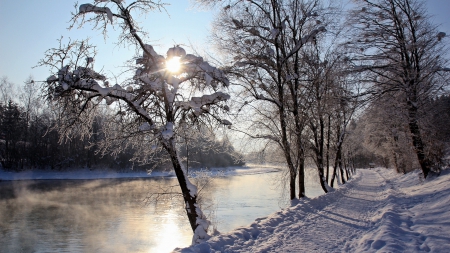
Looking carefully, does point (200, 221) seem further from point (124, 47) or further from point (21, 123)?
point (21, 123)

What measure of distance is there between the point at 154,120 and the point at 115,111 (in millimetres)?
1001

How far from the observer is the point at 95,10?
6.48 m

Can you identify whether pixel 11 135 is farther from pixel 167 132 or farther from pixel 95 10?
pixel 167 132

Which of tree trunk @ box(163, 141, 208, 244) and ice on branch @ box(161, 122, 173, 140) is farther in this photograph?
tree trunk @ box(163, 141, 208, 244)

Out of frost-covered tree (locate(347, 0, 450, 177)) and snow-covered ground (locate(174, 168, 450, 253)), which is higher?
frost-covered tree (locate(347, 0, 450, 177))

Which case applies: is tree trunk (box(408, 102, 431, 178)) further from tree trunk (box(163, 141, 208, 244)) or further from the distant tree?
the distant tree

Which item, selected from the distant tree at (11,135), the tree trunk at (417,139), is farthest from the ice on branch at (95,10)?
the distant tree at (11,135)

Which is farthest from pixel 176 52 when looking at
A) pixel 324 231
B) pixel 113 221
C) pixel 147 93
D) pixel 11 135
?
pixel 11 135

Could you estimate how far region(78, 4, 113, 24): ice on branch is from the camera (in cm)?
627

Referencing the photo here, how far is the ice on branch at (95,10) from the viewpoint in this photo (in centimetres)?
627

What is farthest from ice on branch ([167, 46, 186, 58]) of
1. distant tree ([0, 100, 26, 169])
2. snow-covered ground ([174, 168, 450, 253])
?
distant tree ([0, 100, 26, 169])

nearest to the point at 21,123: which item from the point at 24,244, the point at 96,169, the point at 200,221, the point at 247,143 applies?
the point at 96,169

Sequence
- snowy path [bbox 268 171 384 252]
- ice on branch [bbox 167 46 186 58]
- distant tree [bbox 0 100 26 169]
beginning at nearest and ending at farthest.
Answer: snowy path [bbox 268 171 384 252], ice on branch [bbox 167 46 186 58], distant tree [bbox 0 100 26 169]

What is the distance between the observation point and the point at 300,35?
12.5 metres
